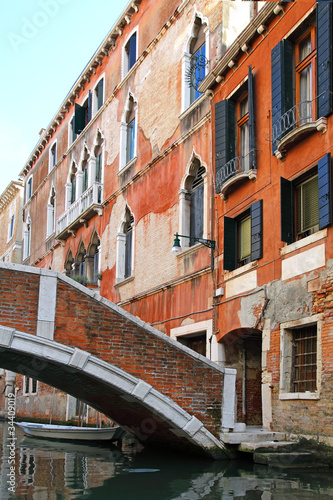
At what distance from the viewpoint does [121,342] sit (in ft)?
27.5

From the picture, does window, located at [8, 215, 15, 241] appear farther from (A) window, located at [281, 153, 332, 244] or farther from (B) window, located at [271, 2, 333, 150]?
(A) window, located at [281, 153, 332, 244]

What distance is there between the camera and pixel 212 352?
1017cm

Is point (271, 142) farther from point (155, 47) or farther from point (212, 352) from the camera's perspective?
point (155, 47)

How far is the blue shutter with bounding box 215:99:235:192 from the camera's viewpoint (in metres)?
10.1

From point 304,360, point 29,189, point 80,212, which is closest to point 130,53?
point 80,212

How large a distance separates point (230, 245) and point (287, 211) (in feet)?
5.68

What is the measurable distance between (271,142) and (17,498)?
5.65 metres

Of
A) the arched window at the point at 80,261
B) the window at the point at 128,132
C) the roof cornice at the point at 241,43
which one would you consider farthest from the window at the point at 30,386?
the roof cornice at the point at 241,43

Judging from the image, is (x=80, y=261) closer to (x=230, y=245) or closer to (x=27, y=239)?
(x=27, y=239)

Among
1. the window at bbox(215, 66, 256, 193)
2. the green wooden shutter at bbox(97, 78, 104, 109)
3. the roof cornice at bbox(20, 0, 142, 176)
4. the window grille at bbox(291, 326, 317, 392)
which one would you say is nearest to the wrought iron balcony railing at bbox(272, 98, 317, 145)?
the window at bbox(215, 66, 256, 193)

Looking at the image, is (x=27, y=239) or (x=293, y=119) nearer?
(x=293, y=119)

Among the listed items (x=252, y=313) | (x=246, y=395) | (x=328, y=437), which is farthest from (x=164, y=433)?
(x=328, y=437)

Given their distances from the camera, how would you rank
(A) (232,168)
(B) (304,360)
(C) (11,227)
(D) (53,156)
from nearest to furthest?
(B) (304,360) < (A) (232,168) < (D) (53,156) < (C) (11,227)

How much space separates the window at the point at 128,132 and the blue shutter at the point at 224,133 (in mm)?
4794
